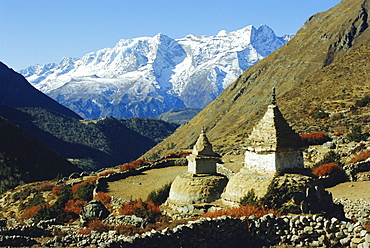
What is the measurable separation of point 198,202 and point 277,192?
219 inches

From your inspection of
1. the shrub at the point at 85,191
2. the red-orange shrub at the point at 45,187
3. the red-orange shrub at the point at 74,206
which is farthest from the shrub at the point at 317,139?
the red-orange shrub at the point at 45,187

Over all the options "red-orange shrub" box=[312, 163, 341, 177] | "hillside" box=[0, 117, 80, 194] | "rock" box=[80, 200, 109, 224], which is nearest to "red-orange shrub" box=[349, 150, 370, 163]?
"red-orange shrub" box=[312, 163, 341, 177]

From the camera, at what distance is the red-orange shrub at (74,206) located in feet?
87.9

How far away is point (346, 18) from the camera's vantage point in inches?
4176

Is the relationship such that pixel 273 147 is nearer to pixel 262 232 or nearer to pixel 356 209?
pixel 262 232

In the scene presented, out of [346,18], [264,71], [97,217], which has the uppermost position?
[346,18]

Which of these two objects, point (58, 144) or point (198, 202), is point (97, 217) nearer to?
point (198, 202)

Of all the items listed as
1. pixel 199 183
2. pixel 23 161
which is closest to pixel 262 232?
pixel 199 183

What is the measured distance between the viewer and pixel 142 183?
107 ft

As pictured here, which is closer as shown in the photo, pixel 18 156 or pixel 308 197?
pixel 308 197

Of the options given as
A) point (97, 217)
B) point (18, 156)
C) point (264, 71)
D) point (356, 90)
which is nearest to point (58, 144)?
point (264, 71)

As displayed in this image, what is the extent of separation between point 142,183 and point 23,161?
101 ft

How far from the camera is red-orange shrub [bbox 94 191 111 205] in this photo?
27.3 meters

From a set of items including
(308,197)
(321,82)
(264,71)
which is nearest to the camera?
(308,197)
